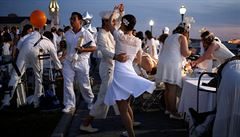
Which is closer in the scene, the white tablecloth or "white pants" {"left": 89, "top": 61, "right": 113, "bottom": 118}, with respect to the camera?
the white tablecloth

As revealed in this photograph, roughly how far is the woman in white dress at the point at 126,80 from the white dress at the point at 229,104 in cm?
125

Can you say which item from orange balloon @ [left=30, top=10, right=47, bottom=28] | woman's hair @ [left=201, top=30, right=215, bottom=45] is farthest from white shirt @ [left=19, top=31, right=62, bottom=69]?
woman's hair @ [left=201, top=30, right=215, bottom=45]

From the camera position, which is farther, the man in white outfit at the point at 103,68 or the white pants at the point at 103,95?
the white pants at the point at 103,95

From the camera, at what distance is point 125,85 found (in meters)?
5.46

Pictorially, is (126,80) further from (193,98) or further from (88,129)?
(88,129)

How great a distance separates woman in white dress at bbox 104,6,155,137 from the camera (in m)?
5.42

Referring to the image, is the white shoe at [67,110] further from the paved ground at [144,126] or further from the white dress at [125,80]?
the white dress at [125,80]

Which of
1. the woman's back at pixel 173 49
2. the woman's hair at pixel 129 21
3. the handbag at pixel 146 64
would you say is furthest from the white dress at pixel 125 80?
the handbag at pixel 146 64

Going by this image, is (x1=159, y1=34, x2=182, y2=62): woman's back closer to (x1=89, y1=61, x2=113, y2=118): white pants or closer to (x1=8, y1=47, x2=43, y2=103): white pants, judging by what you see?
(x1=89, y1=61, x2=113, y2=118): white pants

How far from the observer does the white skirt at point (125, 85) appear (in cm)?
540

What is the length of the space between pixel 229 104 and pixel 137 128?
3.05 metres

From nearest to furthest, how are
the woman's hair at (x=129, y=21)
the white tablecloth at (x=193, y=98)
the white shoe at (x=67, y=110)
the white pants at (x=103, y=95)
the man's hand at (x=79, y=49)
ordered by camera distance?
the woman's hair at (x=129, y=21) < the white tablecloth at (x=193, y=98) < the white pants at (x=103, y=95) < the man's hand at (x=79, y=49) < the white shoe at (x=67, y=110)

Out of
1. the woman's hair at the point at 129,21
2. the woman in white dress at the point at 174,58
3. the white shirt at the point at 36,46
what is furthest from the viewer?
the white shirt at the point at 36,46

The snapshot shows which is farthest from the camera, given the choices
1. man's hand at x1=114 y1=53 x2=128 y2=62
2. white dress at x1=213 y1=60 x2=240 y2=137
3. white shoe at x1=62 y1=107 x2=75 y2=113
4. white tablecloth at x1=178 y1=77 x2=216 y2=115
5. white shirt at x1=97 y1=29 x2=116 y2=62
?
white shoe at x1=62 y1=107 x2=75 y2=113
